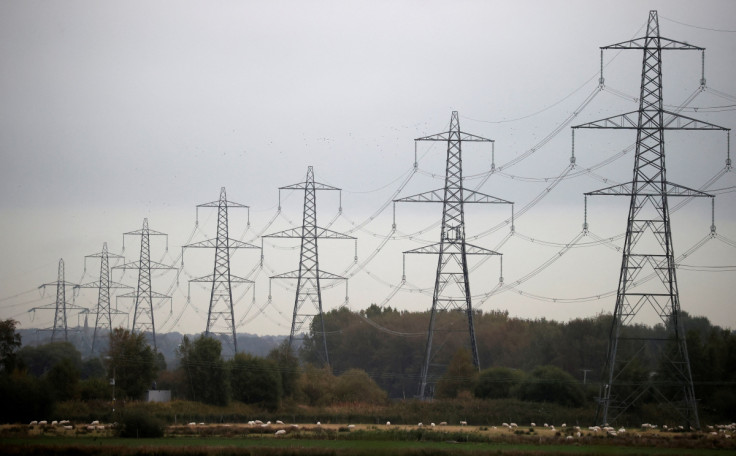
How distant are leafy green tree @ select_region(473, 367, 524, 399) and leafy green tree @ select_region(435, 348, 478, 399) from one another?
71cm

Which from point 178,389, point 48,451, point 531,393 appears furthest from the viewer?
point 178,389

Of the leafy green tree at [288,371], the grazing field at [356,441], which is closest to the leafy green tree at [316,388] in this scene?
the leafy green tree at [288,371]

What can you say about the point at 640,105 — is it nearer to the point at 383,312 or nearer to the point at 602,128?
the point at 602,128

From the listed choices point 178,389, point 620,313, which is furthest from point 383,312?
point 620,313

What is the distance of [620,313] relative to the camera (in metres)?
62.2

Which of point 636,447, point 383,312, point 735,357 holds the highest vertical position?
point 383,312

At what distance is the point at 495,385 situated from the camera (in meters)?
88.1

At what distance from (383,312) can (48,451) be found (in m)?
124

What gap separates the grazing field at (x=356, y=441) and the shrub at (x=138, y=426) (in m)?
0.73

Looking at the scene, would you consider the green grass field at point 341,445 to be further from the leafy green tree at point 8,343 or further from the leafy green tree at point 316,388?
the leafy green tree at point 8,343

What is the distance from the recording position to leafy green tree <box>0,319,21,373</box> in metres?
99.7

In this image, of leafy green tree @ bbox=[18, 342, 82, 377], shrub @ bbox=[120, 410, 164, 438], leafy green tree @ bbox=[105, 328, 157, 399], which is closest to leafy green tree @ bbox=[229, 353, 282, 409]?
leafy green tree @ bbox=[105, 328, 157, 399]

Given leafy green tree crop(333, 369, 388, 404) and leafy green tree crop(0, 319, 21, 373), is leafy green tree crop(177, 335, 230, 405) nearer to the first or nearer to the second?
leafy green tree crop(333, 369, 388, 404)

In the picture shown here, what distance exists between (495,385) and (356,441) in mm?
29969
